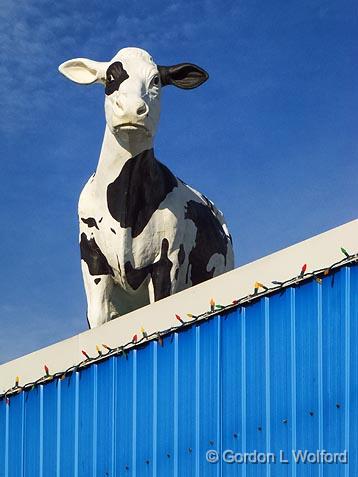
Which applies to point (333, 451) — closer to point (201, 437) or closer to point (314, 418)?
point (314, 418)

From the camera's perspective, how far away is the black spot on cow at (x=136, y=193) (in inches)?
297

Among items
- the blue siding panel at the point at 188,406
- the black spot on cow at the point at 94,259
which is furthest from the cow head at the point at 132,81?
the blue siding panel at the point at 188,406

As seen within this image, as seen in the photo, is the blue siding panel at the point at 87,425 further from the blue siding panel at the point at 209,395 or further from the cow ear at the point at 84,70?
the cow ear at the point at 84,70

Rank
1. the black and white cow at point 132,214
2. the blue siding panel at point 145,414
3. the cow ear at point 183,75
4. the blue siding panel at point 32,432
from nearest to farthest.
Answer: the blue siding panel at point 145,414 → the blue siding panel at point 32,432 → the black and white cow at point 132,214 → the cow ear at point 183,75

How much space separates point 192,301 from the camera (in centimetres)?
510

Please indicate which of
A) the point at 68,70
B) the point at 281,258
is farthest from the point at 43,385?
the point at 68,70

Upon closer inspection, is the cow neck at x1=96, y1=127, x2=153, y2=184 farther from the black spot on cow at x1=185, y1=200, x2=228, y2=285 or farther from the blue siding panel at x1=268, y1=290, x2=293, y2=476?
the blue siding panel at x1=268, y1=290, x2=293, y2=476

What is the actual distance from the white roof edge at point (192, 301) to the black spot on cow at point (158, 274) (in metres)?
1.52

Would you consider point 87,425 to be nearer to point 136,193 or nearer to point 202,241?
point 136,193

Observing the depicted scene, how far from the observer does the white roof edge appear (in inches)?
175

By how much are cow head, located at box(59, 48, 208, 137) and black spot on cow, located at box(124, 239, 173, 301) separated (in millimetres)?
987

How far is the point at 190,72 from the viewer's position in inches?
307

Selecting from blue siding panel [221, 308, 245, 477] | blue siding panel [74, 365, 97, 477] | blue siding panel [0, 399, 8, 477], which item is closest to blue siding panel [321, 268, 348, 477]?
blue siding panel [221, 308, 245, 477]

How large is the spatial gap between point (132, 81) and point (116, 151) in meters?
0.60
